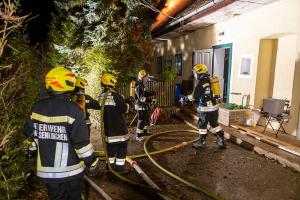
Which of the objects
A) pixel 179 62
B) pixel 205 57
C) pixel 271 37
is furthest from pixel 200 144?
pixel 179 62

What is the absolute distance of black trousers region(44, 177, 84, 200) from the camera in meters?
3.17

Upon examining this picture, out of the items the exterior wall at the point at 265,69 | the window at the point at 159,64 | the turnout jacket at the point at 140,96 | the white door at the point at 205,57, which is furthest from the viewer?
the window at the point at 159,64

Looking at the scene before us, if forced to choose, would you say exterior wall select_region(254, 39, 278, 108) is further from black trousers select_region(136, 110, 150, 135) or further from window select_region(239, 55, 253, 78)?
black trousers select_region(136, 110, 150, 135)

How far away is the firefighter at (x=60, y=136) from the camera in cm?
304

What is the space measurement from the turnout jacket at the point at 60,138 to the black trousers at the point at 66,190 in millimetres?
90

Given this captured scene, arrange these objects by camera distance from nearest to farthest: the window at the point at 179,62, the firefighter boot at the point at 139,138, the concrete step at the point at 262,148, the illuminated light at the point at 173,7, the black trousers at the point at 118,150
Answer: the black trousers at the point at 118,150 → the concrete step at the point at 262,148 → the firefighter boot at the point at 139,138 → the illuminated light at the point at 173,7 → the window at the point at 179,62

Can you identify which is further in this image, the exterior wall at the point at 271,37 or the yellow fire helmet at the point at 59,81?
the exterior wall at the point at 271,37

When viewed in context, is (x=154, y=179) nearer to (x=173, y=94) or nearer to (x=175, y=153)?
(x=175, y=153)

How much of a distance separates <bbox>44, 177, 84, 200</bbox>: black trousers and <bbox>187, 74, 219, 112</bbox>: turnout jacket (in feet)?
14.2

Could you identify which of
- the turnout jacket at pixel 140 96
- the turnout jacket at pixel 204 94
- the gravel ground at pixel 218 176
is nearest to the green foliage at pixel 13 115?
the gravel ground at pixel 218 176

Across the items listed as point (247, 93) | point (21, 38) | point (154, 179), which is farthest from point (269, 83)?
point (21, 38)

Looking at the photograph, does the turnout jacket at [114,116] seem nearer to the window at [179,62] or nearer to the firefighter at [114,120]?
the firefighter at [114,120]

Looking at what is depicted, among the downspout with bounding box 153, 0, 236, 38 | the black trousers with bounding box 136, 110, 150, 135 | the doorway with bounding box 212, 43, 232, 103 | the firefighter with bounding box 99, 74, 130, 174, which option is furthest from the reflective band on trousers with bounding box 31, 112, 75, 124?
the doorway with bounding box 212, 43, 232, 103

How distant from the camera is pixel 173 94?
11695mm
